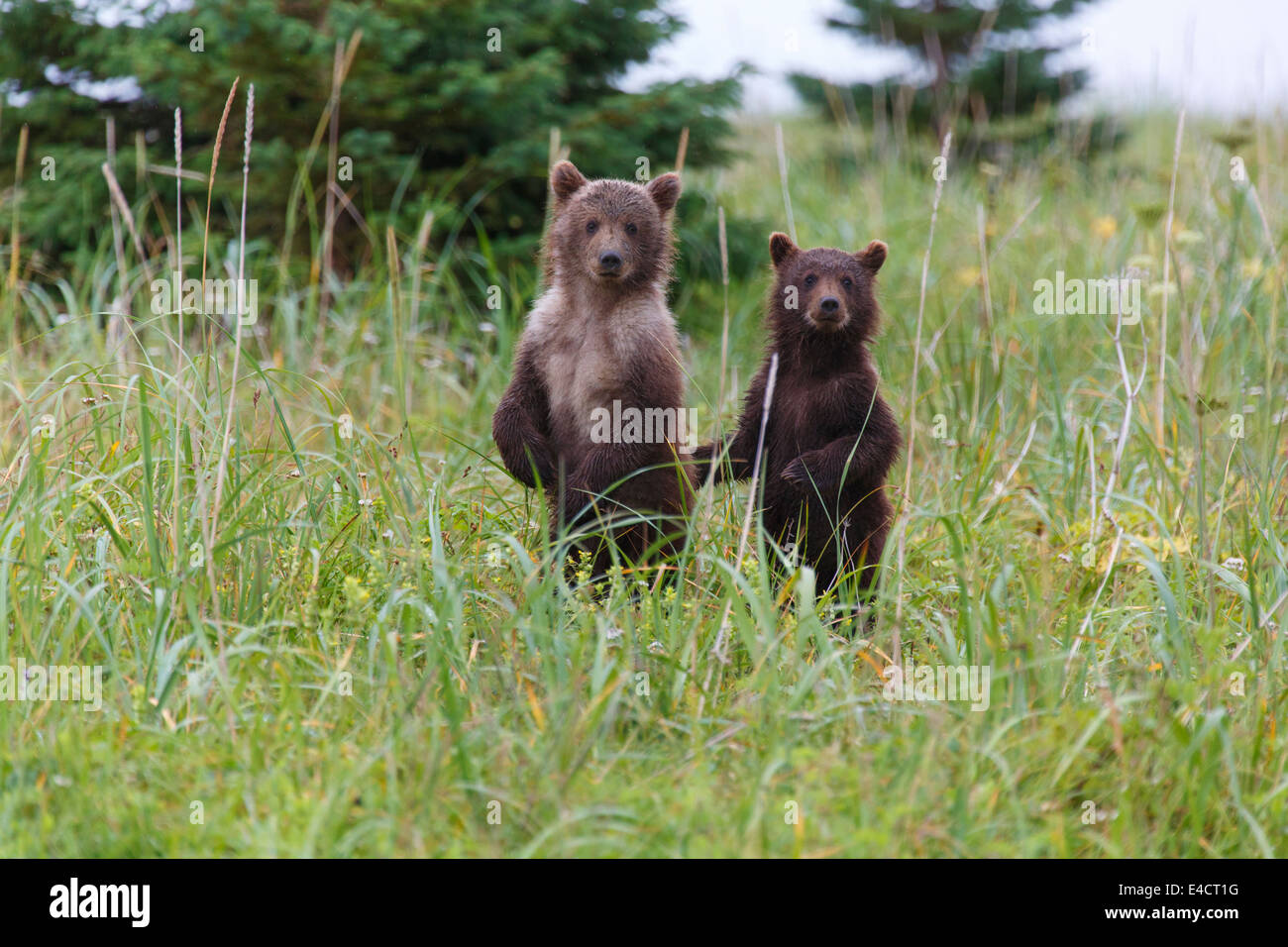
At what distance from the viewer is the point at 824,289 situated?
430cm

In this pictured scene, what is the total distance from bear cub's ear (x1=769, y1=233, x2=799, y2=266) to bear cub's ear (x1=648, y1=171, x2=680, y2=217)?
0.39 m

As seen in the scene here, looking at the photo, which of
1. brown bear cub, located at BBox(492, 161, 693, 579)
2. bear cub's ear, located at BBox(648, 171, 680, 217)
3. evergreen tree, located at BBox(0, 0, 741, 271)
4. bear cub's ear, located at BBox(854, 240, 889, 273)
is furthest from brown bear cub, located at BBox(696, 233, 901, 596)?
evergreen tree, located at BBox(0, 0, 741, 271)

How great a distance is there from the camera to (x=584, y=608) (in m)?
3.67

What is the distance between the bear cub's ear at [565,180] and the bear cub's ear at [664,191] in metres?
0.25

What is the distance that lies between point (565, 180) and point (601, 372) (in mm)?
765

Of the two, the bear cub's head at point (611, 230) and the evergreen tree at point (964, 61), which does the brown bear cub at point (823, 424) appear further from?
the evergreen tree at point (964, 61)

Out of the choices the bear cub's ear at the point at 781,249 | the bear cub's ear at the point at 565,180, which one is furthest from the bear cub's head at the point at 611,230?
the bear cub's ear at the point at 781,249

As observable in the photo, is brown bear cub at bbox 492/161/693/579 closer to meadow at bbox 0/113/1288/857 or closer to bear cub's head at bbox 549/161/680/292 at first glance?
bear cub's head at bbox 549/161/680/292

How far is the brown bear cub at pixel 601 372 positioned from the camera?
164 inches

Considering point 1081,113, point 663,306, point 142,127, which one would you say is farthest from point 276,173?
point 1081,113

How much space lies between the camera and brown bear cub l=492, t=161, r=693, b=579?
13.7ft

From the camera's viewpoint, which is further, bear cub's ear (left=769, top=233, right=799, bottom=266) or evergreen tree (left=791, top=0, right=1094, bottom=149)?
evergreen tree (left=791, top=0, right=1094, bottom=149)
